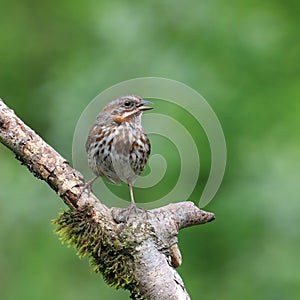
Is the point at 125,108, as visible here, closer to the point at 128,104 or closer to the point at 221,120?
the point at 128,104

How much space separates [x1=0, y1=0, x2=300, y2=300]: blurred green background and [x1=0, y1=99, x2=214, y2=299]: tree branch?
1.80 m

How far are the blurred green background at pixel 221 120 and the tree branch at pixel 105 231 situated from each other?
1.80 metres

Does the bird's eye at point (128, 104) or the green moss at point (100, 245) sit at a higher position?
the bird's eye at point (128, 104)

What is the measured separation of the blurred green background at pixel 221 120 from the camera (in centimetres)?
527

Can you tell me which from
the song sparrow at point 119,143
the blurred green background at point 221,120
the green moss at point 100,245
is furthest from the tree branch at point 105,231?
the blurred green background at point 221,120

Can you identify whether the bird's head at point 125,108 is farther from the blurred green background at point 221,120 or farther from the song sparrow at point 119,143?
the blurred green background at point 221,120

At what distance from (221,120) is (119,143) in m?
1.40

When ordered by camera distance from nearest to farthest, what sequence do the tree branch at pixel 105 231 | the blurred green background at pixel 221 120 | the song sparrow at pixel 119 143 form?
the tree branch at pixel 105 231 → the song sparrow at pixel 119 143 → the blurred green background at pixel 221 120

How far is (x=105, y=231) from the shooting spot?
11.3ft

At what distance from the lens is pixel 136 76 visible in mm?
5812

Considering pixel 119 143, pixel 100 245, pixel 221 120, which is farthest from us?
pixel 221 120

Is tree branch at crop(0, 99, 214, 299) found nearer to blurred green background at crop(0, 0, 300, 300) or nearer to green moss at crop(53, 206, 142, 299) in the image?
green moss at crop(53, 206, 142, 299)

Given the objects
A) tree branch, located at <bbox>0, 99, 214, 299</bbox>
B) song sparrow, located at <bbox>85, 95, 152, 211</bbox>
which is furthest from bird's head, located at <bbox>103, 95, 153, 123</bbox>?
tree branch, located at <bbox>0, 99, 214, 299</bbox>

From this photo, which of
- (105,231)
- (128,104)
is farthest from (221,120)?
(105,231)
